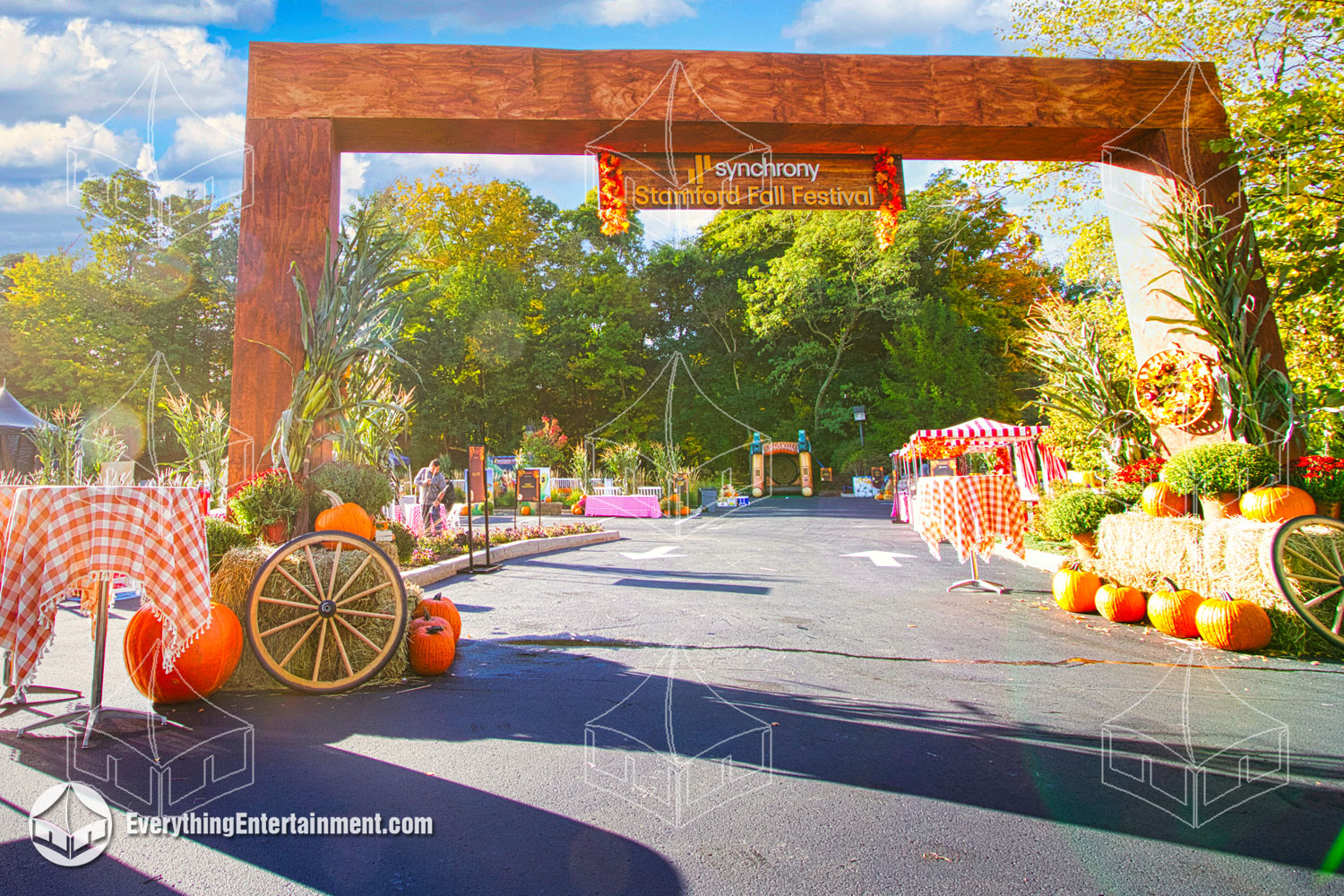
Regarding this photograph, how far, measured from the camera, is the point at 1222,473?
19.3 ft

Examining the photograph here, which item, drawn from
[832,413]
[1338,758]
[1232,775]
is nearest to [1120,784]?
[1232,775]

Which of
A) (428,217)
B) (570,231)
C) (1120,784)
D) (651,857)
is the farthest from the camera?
(570,231)

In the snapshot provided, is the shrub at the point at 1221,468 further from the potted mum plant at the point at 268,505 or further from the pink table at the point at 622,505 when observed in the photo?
the pink table at the point at 622,505

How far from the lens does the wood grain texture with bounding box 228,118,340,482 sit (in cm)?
554

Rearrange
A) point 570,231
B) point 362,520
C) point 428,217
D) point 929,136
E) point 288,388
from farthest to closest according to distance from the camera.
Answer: point 570,231
point 428,217
point 929,136
point 288,388
point 362,520

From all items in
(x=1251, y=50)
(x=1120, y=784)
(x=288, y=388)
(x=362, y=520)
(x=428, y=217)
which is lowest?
(x=1120, y=784)

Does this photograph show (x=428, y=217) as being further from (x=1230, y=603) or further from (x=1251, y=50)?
(x=1230, y=603)

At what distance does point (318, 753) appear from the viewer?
10.5ft

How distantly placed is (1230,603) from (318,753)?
19.1 ft

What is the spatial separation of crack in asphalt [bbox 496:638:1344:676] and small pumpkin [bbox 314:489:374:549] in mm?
1420

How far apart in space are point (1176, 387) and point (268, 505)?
24.3 ft

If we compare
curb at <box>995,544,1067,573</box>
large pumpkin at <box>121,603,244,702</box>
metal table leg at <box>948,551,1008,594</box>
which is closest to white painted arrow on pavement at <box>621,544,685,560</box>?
metal table leg at <box>948,551,1008,594</box>

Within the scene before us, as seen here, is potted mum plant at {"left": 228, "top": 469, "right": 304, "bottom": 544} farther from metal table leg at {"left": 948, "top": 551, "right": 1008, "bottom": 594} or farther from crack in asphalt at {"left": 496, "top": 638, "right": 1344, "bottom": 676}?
metal table leg at {"left": 948, "top": 551, "right": 1008, "bottom": 594}

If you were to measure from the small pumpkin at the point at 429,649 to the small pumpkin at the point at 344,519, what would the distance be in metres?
0.68
